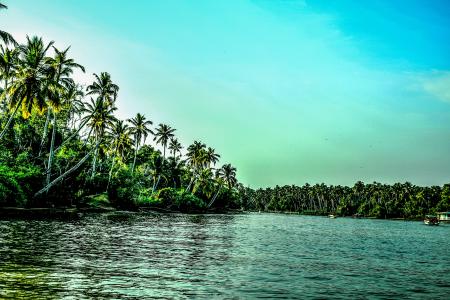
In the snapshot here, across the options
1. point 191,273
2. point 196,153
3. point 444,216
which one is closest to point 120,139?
point 196,153

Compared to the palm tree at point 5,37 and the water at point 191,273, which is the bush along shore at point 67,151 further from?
the water at point 191,273

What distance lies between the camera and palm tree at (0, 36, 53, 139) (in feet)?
145

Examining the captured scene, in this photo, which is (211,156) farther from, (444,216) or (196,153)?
(444,216)

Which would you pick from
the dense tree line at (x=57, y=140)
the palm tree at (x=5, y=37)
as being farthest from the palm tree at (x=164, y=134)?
the palm tree at (x=5, y=37)

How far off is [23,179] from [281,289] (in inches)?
1759

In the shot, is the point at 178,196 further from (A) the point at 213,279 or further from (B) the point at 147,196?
(A) the point at 213,279

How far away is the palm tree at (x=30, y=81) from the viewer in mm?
44312

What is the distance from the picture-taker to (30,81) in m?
44.4

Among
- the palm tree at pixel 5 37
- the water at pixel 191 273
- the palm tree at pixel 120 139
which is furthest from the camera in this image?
the palm tree at pixel 120 139

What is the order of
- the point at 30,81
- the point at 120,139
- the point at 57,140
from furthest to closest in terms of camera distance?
the point at 120,139 → the point at 57,140 → the point at 30,81

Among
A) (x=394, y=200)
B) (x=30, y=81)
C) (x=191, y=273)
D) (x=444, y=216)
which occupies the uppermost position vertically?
(x=30, y=81)

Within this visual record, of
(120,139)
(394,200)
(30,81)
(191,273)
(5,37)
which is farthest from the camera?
(394,200)

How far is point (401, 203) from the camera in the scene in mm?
157375

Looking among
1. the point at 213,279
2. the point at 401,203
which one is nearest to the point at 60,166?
the point at 213,279
